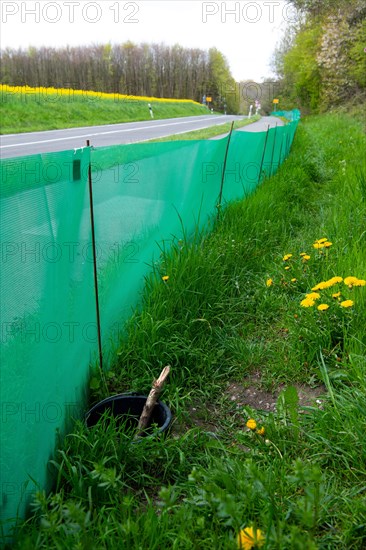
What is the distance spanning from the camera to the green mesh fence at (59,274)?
164 centimetres

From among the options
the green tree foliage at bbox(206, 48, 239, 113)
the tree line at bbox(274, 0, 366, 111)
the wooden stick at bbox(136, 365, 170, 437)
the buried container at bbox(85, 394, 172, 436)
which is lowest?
the buried container at bbox(85, 394, 172, 436)

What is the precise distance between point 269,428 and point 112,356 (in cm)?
101

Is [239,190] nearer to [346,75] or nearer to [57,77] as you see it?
[346,75]

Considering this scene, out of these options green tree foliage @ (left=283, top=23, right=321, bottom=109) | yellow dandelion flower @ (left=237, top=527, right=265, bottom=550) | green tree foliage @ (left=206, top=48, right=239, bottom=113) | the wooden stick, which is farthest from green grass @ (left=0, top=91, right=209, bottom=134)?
green tree foliage @ (left=206, top=48, right=239, bottom=113)

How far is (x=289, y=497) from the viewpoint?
5.70 ft

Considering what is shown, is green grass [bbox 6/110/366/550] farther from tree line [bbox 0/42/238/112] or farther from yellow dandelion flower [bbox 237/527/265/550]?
tree line [bbox 0/42/238/112]

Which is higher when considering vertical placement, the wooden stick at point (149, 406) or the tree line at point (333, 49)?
the tree line at point (333, 49)

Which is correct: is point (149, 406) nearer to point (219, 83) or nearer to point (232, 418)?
point (232, 418)

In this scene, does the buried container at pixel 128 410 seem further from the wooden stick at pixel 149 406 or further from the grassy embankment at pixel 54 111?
the grassy embankment at pixel 54 111

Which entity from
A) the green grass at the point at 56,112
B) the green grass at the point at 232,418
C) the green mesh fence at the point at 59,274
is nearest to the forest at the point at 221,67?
the green grass at the point at 56,112

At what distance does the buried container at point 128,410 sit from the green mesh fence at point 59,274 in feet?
0.35

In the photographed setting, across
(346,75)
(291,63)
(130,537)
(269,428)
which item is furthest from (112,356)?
(291,63)

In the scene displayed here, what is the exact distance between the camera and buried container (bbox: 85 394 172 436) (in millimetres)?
2385

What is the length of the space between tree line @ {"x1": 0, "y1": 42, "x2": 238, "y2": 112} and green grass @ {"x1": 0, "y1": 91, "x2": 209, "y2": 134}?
10.3 meters
